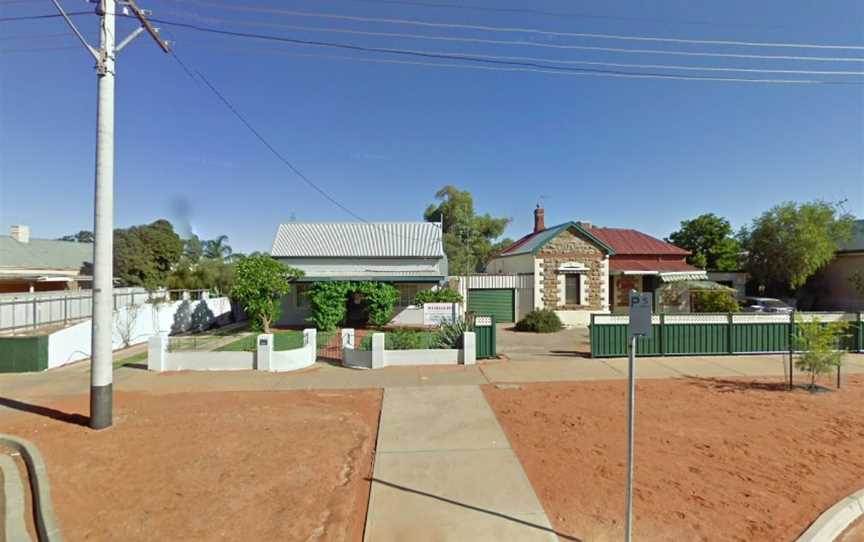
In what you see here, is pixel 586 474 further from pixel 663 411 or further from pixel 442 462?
pixel 663 411

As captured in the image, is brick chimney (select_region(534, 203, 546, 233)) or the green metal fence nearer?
the green metal fence

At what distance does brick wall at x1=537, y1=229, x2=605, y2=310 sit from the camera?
20422 millimetres

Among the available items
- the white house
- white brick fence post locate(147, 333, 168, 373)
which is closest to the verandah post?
the white house

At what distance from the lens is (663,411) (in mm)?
6871

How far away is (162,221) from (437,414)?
40044 mm

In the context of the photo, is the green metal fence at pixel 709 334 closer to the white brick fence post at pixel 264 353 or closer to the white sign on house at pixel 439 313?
the white sign on house at pixel 439 313

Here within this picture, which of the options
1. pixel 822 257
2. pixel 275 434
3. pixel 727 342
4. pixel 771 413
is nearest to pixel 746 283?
pixel 822 257

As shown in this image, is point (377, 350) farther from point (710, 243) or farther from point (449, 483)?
point (710, 243)

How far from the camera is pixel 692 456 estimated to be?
5129mm

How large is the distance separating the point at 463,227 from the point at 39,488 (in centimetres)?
4402

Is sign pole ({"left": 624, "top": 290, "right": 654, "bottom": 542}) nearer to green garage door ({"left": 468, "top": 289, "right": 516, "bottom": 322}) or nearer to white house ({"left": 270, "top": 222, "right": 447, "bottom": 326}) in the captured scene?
white house ({"left": 270, "top": 222, "right": 447, "bottom": 326})

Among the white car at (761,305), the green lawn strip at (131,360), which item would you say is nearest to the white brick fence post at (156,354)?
the green lawn strip at (131,360)

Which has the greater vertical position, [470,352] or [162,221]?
[162,221]

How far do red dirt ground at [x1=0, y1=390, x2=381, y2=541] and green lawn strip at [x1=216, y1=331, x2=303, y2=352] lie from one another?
16.9ft
